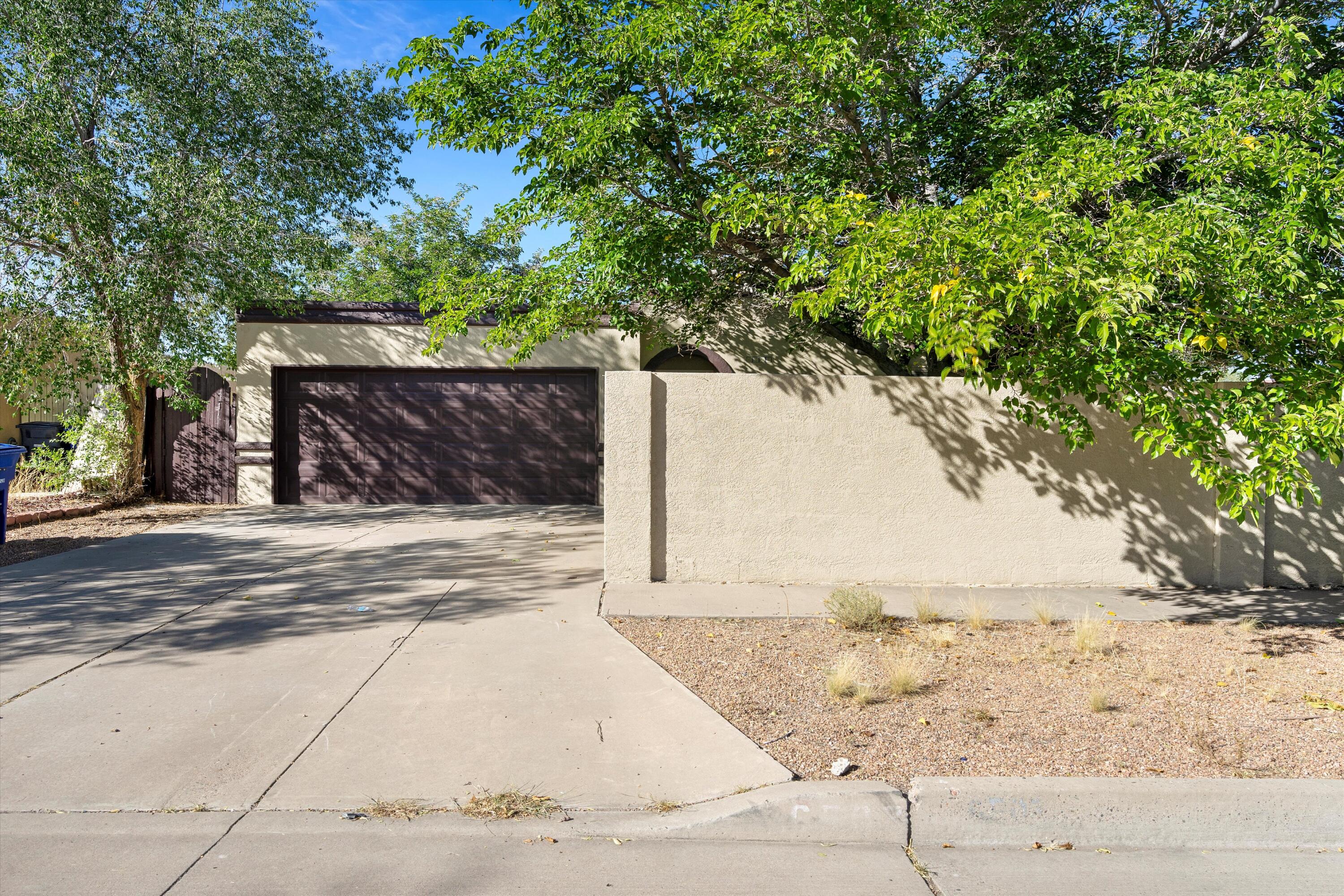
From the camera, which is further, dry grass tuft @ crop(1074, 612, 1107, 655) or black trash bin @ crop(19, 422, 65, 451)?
black trash bin @ crop(19, 422, 65, 451)

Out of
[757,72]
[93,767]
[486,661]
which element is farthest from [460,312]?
[93,767]

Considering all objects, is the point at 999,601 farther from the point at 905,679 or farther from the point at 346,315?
the point at 346,315

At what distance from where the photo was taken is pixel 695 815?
3.81 m

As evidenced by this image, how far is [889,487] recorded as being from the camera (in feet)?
26.9

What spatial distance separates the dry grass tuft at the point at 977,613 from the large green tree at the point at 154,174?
10782mm

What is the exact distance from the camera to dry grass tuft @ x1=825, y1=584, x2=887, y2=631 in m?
6.70

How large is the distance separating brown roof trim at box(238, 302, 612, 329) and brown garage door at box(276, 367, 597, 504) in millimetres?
810

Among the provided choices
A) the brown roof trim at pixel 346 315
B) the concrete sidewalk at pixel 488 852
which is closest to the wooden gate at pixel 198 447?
the brown roof trim at pixel 346 315

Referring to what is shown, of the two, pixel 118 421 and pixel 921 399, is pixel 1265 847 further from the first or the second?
pixel 118 421

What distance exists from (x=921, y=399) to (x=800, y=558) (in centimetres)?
188

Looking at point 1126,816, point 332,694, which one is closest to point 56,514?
point 332,694

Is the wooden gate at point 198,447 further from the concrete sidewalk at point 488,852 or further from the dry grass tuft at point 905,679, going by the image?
the dry grass tuft at point 905,679

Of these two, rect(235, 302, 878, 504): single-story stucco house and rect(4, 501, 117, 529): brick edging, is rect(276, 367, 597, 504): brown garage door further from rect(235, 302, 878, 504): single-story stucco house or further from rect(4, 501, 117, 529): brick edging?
rect(4, 501, 117, 529): brick edging

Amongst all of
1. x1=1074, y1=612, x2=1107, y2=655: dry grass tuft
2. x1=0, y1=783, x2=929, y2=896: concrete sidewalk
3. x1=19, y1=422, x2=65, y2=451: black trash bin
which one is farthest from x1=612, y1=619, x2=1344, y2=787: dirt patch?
x1=19, y1=422, x2=65, y2=451: black trash bin
